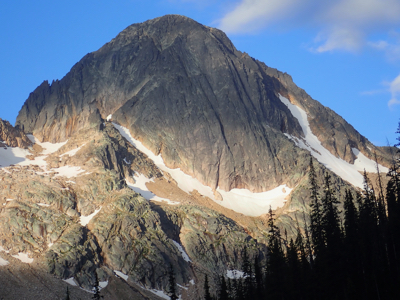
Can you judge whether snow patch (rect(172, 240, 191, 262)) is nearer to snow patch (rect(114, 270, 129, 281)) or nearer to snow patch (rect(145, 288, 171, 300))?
snow patch (rect(145, 288, 171, 300))

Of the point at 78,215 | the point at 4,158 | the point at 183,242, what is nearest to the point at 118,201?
the point at 78,215

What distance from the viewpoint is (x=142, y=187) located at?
184625 mm

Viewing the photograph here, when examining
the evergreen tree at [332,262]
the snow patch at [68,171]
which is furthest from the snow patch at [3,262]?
the evergreen tree at [332,262]

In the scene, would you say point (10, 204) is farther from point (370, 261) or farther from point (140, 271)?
point (370, 261)

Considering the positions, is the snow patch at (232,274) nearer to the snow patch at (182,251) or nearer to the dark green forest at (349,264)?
the snow patch at (182,251)

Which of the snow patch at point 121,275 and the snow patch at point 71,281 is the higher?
the snow patch at point 121,275

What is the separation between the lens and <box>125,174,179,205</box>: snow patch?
17900cm

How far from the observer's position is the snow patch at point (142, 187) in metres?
179

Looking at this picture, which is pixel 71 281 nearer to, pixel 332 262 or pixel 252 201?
pixel 252 201

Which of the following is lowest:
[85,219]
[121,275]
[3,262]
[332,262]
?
[332,262]

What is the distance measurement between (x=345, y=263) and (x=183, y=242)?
286ft

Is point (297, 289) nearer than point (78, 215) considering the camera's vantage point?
Yes

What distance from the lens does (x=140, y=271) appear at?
467 ft

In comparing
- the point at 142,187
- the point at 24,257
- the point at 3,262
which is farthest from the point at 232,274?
the point at 3,262
